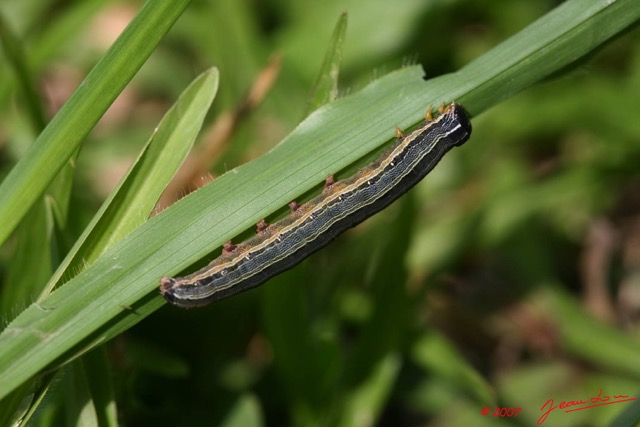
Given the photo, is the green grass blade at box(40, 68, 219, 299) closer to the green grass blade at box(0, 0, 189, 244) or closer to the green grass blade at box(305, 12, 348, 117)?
the green grass blade at box(0, 0, 189, 244)

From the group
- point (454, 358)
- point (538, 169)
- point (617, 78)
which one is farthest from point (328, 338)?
point (617, 78)

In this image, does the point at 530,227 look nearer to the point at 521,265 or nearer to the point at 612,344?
the point at 521,265

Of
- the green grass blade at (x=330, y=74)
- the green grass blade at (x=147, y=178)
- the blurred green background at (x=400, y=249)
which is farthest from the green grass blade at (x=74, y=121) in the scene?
the green grass blade at (x=330, y=74)

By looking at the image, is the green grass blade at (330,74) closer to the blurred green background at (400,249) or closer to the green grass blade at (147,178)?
the green grass blade at (147,178)
